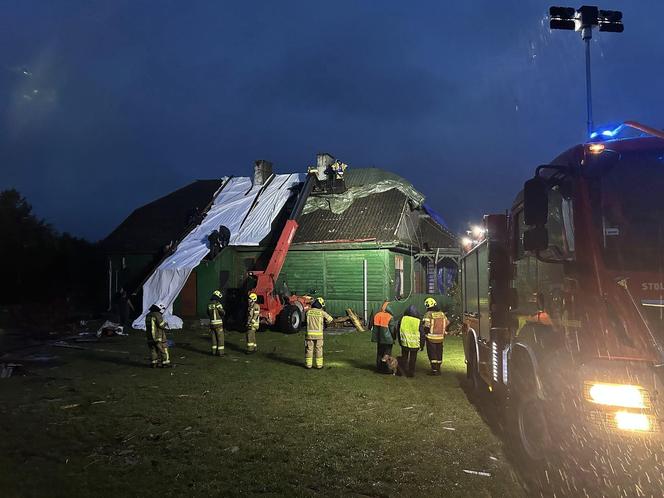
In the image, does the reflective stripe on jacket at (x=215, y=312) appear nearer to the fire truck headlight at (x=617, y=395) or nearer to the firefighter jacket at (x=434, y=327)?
the firefighter jacket at (x=434, y=327)

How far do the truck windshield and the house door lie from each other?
61.0 ft

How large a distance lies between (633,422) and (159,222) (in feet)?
79.6

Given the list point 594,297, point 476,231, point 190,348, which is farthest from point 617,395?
point 190,348

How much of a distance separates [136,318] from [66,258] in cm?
1630

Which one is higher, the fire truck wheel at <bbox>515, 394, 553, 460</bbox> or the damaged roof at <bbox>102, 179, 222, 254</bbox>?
the damaged roof at <bbox>102, 179, 222, 254</bbox>

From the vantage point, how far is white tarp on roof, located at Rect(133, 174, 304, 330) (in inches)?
728

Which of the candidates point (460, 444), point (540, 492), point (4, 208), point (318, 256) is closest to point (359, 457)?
point (460, 444)

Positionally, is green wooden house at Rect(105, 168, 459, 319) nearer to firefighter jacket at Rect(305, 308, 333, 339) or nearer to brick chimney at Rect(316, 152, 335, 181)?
brick chimney at Rect(316, 152, 335, 181)

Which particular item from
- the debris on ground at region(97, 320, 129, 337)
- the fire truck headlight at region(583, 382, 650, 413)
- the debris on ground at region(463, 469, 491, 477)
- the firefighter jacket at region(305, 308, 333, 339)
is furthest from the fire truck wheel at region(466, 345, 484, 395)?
the debris on ground at region(97, 320, 129, 337)

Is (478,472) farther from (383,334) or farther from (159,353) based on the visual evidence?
(159,353)

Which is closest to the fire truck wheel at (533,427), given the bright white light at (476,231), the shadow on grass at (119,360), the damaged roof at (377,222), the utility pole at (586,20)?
the bright white light at (476,231)

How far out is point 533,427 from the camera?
4891mm

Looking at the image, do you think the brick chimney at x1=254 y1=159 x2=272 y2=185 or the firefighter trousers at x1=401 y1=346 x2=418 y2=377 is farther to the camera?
the brick chimney at x1=254 y1=159 x2=272 y2=185

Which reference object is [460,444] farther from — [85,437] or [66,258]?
[66,258]
